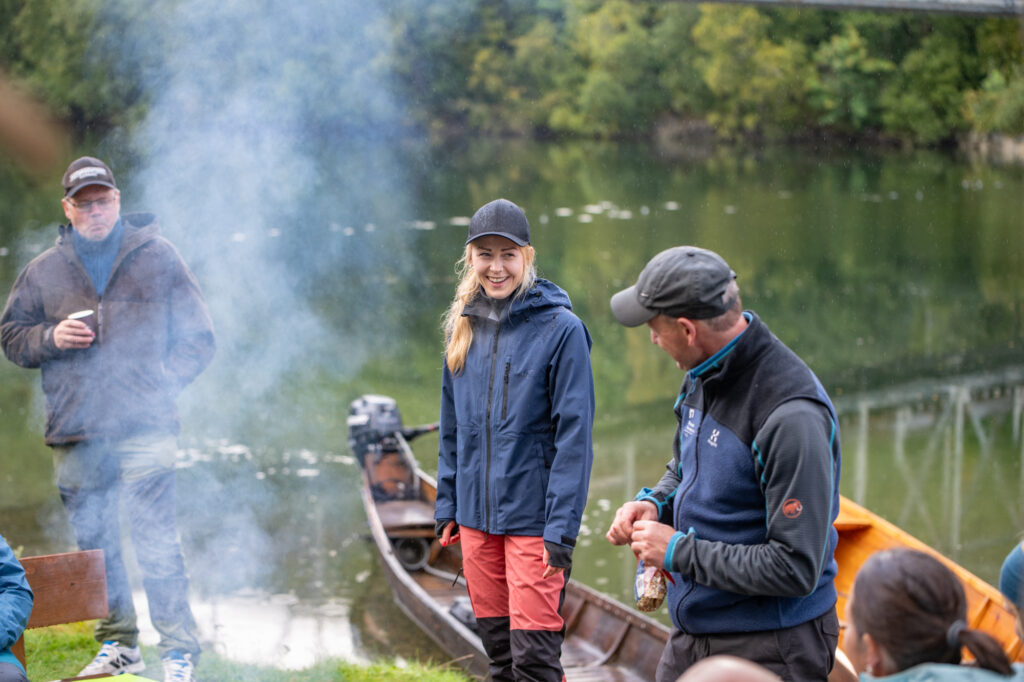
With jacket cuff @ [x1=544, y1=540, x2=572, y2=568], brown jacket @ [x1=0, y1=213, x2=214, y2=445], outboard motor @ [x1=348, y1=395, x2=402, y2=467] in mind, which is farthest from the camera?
outboard motor @ [x1=348, y1=395, x2=402, y2=467]

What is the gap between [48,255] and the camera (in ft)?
14.2

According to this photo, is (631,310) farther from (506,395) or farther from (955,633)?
(955,633)

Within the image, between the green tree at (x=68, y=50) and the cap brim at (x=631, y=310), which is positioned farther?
the green tree at (x=68, y=50)

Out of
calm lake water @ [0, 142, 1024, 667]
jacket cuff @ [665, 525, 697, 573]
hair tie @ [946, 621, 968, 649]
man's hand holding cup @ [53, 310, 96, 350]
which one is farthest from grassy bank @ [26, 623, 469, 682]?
hair tie @ [946, 621, 968, 649]

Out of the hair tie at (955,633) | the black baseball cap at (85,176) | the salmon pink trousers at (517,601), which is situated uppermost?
the black baseball cap at (85,176)

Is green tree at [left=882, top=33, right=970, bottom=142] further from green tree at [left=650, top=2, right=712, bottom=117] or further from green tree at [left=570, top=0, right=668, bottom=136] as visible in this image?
green tree at [left=570, top=0, right=668, bottom=136]

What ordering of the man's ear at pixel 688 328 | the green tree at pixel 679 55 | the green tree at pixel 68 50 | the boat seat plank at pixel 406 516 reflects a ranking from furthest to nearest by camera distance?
the green tree at pixel 679 55
the green tree at pixel 68 50
the boat seat plank at pixel 406 516
the man's ear at pixel 688 328

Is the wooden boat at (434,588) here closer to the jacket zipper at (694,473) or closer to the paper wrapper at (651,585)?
the paper wrapper at (651,585)

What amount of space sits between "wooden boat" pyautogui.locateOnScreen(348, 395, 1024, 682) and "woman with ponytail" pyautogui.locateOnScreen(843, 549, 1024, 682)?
2113 millimetres

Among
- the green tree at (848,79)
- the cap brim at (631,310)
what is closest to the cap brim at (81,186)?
the cap brim at (631,310)

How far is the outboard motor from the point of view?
8.32 m

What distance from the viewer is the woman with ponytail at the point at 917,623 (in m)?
1.93

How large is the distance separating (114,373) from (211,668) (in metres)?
1.60

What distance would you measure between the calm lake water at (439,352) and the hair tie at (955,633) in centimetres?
474
